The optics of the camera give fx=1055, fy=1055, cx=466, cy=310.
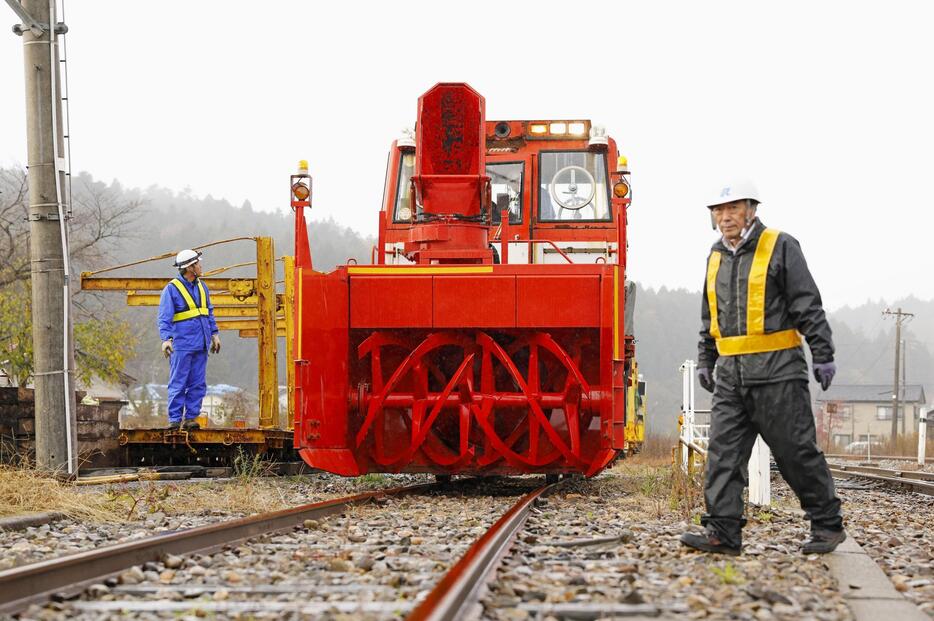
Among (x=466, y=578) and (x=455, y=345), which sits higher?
(x=455, y=345)

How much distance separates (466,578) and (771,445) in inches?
85.8

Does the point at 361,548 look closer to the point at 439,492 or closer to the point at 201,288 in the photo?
the point at 439,492

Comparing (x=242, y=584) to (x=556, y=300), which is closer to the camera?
(x=242, y=584)

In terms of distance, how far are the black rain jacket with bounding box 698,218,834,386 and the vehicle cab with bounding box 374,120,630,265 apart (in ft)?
14.0

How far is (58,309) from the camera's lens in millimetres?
8555

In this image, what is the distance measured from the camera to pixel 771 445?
510 cm

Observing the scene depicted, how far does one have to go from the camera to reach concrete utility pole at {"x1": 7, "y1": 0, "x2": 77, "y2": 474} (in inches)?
332

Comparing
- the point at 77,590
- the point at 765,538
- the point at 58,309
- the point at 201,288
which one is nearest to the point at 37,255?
the point at 58,309

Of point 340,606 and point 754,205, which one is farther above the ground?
point 754,205

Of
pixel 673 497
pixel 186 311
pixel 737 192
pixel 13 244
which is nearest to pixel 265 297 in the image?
pixel 186 311

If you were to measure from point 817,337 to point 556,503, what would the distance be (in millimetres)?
3155

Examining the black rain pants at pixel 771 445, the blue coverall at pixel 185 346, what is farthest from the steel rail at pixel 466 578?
the blue coverall at pixel 185 346

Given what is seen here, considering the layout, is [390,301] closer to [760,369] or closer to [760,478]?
[760,478]

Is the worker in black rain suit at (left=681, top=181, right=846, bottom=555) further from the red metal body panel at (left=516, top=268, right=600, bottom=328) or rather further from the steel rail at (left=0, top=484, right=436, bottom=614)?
the red metal body panel at (left=516, top=268, right=600, bottom=328)
